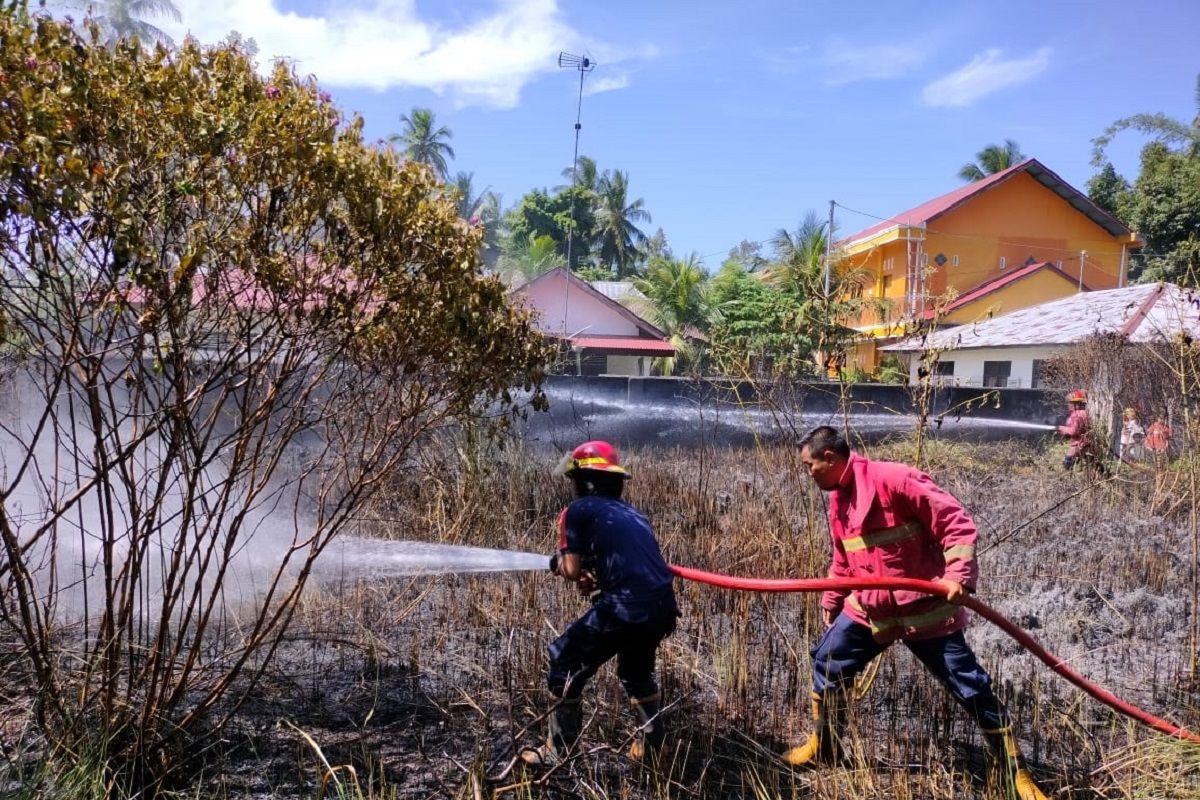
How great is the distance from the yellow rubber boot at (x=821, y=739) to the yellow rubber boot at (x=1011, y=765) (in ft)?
1.86

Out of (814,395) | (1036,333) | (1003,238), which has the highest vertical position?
(1003,238)

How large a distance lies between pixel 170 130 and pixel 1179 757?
4.27 metres

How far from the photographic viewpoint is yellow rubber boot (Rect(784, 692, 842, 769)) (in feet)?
11.7

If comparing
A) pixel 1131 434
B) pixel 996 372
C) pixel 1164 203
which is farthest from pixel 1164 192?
pixel 1131 434

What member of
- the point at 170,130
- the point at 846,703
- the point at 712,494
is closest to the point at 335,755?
the point at 846,703

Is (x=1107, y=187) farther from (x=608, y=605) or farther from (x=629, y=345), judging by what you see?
(x=608, y=605)

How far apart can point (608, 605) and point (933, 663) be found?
1.30 meters

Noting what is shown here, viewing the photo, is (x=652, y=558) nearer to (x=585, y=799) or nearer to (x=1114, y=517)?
(x=585, y=799)

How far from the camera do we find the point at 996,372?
71.6ft

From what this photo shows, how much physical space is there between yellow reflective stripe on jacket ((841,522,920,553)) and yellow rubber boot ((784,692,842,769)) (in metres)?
0.63

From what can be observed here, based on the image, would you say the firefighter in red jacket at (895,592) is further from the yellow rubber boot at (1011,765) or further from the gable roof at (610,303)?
the gable roof at (610,303)

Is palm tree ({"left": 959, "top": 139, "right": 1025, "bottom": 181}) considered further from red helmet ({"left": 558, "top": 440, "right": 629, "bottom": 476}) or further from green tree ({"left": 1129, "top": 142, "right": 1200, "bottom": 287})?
red helmet ({"left": 558, "top": 440, "right": 629, "bottom": 476})

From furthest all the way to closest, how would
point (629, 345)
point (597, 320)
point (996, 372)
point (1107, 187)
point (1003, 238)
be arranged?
point (1107, 187)
point (1003, 238)
point (597, 320)
point (629, 345)
point (996, 372)

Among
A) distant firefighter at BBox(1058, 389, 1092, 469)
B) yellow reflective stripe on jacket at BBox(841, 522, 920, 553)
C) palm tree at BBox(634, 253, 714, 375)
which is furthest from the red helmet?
palm tree at BBox(634, 253, 714, 375)
